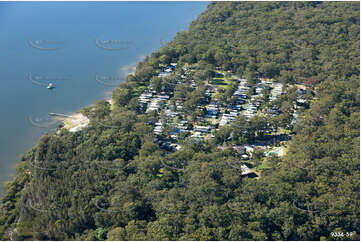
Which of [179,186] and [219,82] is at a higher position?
[219,82]

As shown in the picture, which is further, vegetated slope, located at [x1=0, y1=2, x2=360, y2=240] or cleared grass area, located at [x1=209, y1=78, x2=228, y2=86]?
cleared grass area, located at [x1=209, y1=78, x2=228, y2=86]

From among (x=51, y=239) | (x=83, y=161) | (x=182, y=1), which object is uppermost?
(x=182, y=1)

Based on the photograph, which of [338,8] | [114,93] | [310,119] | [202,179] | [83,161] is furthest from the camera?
[338,8]

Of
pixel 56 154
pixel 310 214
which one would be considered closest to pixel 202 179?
pixel 310 214

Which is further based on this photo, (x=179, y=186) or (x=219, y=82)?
(x=219, y=82)

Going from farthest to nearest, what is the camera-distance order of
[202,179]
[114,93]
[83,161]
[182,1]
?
1. [182,1]
2. [114,93]
3. [83,161]
4. [202,179]

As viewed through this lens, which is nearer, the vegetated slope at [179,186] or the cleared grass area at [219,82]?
the vegetated slope at [179,186]

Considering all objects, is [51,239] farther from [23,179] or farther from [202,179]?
[202,179]

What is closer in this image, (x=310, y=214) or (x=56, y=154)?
(x=310, y=214)
